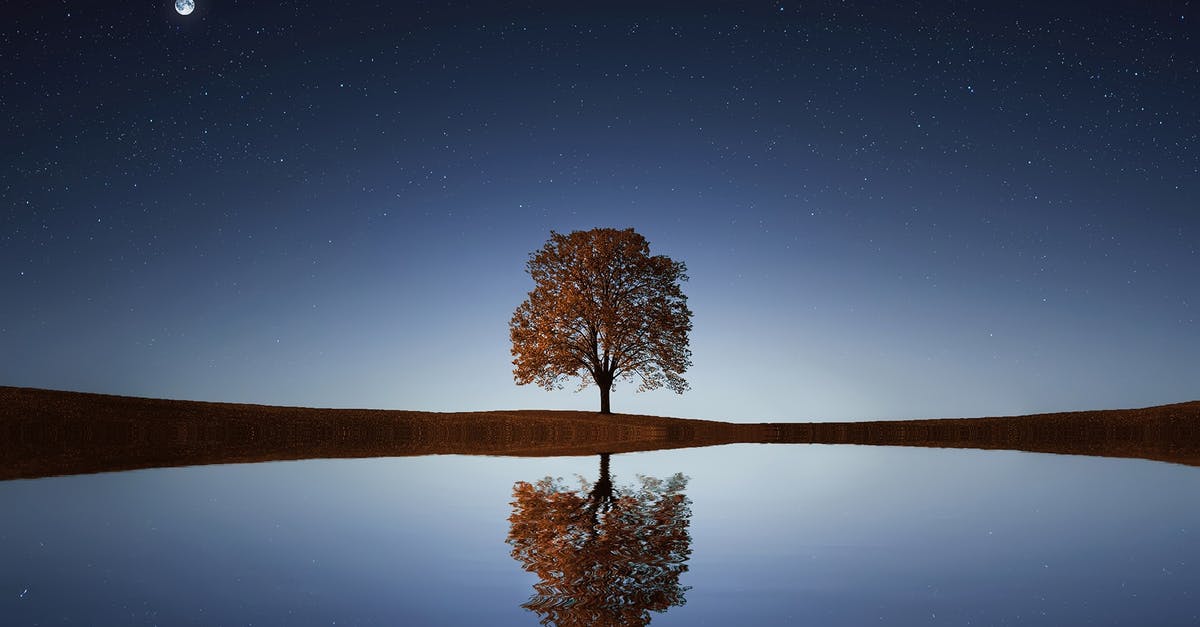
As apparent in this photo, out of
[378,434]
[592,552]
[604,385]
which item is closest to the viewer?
[592,552]

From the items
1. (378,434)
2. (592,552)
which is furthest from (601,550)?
(378,434)

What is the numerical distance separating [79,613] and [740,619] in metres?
3.92

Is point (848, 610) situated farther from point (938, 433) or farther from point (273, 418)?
point (273, 418)

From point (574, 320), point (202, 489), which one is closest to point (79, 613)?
point (202, 489)

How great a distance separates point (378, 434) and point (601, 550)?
2748 centimetres

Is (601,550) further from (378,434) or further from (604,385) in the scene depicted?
(604,385)

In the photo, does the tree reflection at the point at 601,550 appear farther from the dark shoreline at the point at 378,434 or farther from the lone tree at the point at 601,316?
the lone tree at the point at 601,316

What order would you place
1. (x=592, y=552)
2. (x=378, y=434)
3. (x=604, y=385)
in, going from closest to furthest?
1. (x=592, y=552)
2. (x=378, y=434)
3. (x=604, y=385)

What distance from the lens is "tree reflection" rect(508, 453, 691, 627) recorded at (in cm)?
484

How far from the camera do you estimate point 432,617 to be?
4695 millimetres

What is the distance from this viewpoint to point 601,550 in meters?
6.47

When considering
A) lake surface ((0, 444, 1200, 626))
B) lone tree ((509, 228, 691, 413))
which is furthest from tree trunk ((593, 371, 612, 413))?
lake surface ((0, 444, 1200, 626))

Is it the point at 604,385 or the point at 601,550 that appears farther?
the point at 604,385

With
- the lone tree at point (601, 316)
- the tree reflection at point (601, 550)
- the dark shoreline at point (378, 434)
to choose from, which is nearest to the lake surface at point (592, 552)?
the tree reflection at point (601, 550)
